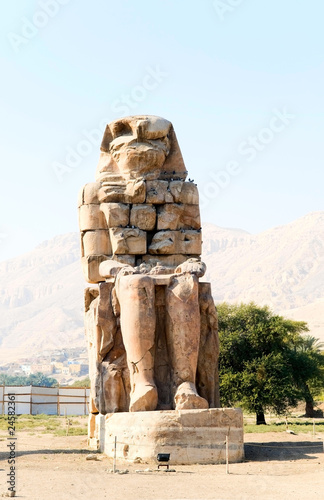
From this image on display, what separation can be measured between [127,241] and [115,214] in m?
0.42

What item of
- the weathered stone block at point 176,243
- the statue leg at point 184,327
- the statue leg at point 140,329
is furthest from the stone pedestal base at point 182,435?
→ the weathered stone block at point 176,243

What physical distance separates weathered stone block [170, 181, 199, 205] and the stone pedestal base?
11.0ft

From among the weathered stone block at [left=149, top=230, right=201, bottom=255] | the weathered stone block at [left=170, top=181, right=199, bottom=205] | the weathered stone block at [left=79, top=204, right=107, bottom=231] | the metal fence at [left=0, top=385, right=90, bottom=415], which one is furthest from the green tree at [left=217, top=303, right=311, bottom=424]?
the weathered stone block at [left=79, top=204, right=107, bottom=231]

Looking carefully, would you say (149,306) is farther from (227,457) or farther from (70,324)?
(70,324)

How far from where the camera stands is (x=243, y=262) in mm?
199250

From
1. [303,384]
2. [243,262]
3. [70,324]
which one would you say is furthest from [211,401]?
[243,262]

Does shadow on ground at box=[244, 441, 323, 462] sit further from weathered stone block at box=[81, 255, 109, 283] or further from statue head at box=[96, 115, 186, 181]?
statue head at box=[96, 115, 186, 181]

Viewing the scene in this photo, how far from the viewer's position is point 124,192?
1127cm

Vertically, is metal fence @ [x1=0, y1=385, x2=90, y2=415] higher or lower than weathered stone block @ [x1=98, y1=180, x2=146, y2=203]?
lower

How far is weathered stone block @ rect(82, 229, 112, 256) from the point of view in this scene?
37.2 feet

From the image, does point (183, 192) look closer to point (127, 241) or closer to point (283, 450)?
point (127, 241)

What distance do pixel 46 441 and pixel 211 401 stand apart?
3623 millimetres

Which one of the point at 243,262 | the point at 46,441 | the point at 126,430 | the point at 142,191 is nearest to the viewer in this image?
the point at 126,430

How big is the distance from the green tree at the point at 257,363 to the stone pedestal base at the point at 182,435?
1284 centimetres
